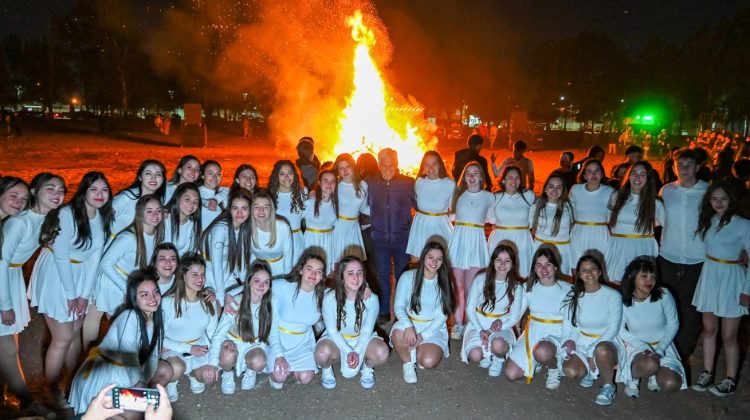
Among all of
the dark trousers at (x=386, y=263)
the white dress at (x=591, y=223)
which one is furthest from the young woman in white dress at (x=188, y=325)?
the white dress at (x=591, y=223)

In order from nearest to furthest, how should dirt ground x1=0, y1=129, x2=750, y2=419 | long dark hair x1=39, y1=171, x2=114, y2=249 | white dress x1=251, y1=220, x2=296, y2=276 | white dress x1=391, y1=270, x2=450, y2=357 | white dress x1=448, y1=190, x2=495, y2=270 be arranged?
long dark hair x1=39, y1=171, x2=114, y2=249, dirt ground x1=0, y1=129, x2=750, y2=419, white dress x1=391, y1=270, x2=450, y2=357, white dress x1=251, y1=220, x2=296, y2=276, white dress x1=448, y1=190, x2=495, y2=270

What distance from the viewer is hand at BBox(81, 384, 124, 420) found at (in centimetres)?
219

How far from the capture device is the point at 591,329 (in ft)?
16.7

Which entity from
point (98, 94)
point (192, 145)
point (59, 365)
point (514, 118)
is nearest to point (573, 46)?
point (514, 118)

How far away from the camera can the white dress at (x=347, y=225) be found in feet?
21.4

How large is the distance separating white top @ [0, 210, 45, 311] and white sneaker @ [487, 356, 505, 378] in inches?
166

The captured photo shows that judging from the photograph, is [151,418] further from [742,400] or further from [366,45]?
[366,45]

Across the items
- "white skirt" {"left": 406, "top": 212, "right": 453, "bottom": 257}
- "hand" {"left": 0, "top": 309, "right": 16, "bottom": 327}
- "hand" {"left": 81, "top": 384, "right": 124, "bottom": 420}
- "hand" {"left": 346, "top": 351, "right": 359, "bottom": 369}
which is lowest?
"hand" {"left": 346, "top": 351, "right": 359, "bottom": 369}

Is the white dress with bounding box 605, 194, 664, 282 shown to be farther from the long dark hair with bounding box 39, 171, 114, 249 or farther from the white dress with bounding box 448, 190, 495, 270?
the long dark hair with bounding box 39, 171, 114, 249

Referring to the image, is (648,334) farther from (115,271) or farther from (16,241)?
(16,241)

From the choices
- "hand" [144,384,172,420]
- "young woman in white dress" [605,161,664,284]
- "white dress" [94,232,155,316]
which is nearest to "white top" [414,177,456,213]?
"young woman in white dress" [605,161,664,284]

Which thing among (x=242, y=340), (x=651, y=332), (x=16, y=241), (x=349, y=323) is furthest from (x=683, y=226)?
(x=16, y=241)

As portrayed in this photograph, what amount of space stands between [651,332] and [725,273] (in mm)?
853

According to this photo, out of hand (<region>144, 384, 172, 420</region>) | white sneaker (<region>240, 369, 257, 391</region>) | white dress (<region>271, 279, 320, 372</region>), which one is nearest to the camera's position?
hand (<region>144, 384, 172, 420</region>)
